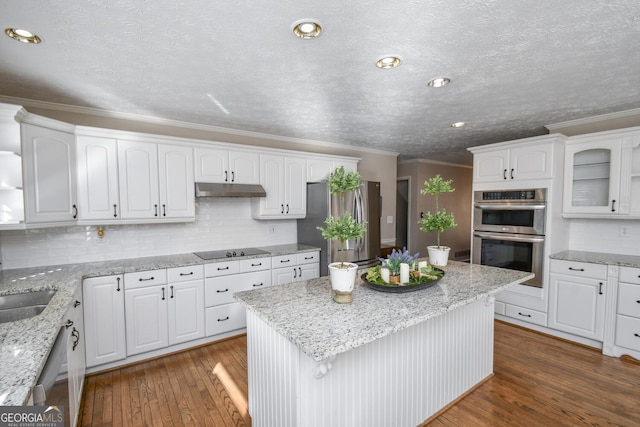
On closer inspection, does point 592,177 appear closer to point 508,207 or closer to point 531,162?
point 531,162

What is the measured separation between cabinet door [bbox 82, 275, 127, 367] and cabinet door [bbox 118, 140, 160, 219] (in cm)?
68

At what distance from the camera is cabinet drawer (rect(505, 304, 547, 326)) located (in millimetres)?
3365

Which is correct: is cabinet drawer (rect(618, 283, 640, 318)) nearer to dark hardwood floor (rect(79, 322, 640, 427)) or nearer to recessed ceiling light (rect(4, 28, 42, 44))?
dark hardwood floor (rect(79, 322, 640, 427))

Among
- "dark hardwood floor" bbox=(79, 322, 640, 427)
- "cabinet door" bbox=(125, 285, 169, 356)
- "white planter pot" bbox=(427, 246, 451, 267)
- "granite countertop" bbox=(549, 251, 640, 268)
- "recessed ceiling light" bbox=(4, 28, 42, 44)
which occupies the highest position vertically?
"recessed ceiling light" bbox=(4, 28, 42, 44)

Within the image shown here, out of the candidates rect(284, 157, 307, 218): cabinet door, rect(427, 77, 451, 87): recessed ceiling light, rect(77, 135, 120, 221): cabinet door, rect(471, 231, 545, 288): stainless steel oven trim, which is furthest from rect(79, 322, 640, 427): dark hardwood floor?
rect(427, 77, 451, 87): recessed ceiling light

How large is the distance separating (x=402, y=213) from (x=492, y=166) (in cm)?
323

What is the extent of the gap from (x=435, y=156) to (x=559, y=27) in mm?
4286

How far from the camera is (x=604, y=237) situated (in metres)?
3.36

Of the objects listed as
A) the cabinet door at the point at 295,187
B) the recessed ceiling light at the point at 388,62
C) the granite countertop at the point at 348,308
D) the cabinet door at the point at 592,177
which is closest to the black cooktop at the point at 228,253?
the cabinet door at the point at 295,187

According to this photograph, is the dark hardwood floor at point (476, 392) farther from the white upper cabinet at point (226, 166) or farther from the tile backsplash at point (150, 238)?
the white upper cabinet at point (226, 166)

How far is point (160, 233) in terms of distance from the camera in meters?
3.30

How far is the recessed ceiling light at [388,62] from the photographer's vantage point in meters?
1.89

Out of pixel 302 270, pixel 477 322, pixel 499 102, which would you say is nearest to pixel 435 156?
pixel 499 102

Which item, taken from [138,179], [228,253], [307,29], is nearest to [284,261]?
[228,253]
